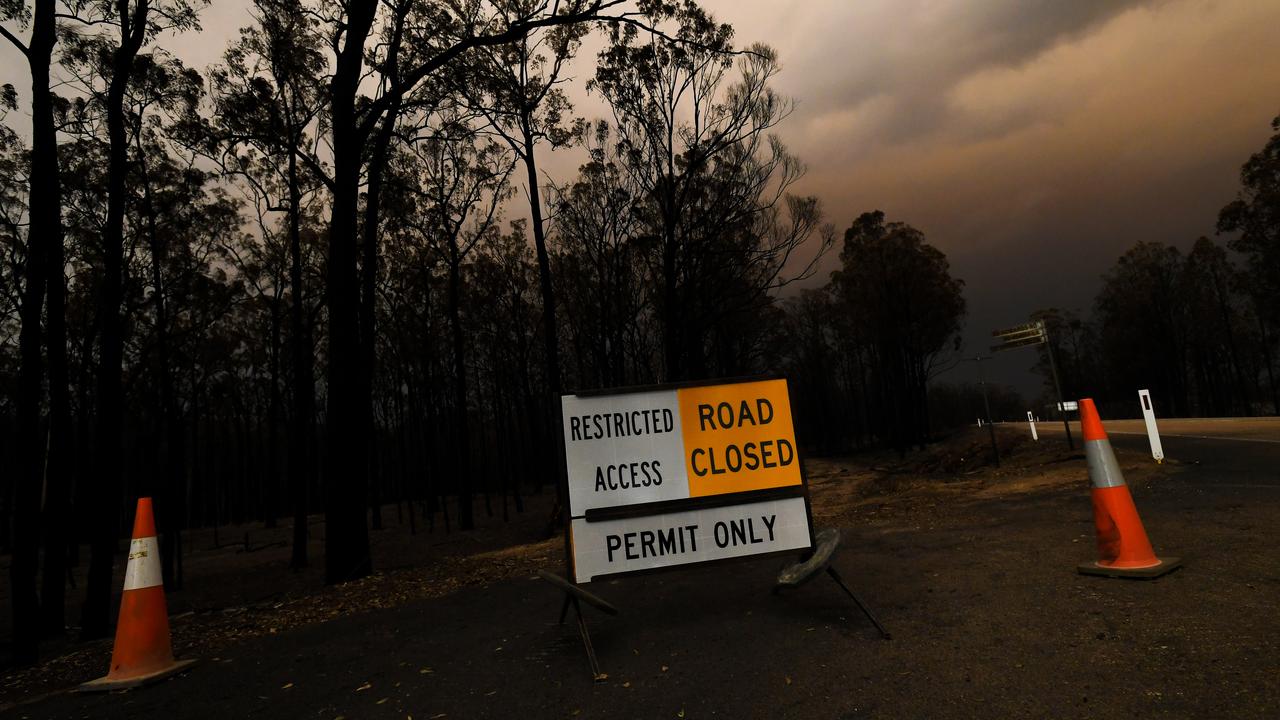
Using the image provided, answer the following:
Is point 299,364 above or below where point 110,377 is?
above

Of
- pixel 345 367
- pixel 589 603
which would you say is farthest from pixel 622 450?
pixel 345 367

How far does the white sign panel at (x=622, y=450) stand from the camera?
4.30 metres

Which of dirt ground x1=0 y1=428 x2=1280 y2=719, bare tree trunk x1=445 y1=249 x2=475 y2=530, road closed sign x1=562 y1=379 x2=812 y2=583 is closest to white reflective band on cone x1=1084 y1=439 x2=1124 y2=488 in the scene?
dirt ground x1=0 y1=428 x2=1280 y2=719

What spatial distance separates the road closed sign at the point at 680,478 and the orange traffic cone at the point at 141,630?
351 centimetres

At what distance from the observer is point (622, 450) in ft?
14.4

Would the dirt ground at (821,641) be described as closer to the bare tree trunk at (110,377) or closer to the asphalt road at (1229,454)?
the asphalt road at (1229,454)

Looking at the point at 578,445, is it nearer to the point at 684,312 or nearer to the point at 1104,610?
the point at 1104,610

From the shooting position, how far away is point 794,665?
11.9 feet

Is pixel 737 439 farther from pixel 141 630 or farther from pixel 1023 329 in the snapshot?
pixel 1023 329

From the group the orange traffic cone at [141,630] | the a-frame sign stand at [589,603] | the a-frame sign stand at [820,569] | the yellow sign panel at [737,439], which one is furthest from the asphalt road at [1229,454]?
the orange traffic cone at [141,630]

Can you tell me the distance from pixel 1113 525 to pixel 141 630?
7876 mm

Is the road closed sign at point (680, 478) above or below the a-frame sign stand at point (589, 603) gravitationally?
above

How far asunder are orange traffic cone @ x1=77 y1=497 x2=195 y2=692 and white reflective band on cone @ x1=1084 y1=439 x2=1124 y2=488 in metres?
7.57

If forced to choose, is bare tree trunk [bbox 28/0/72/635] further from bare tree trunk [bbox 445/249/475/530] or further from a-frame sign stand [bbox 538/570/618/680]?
bare tree trunk [bbox 445/249/475/530]
